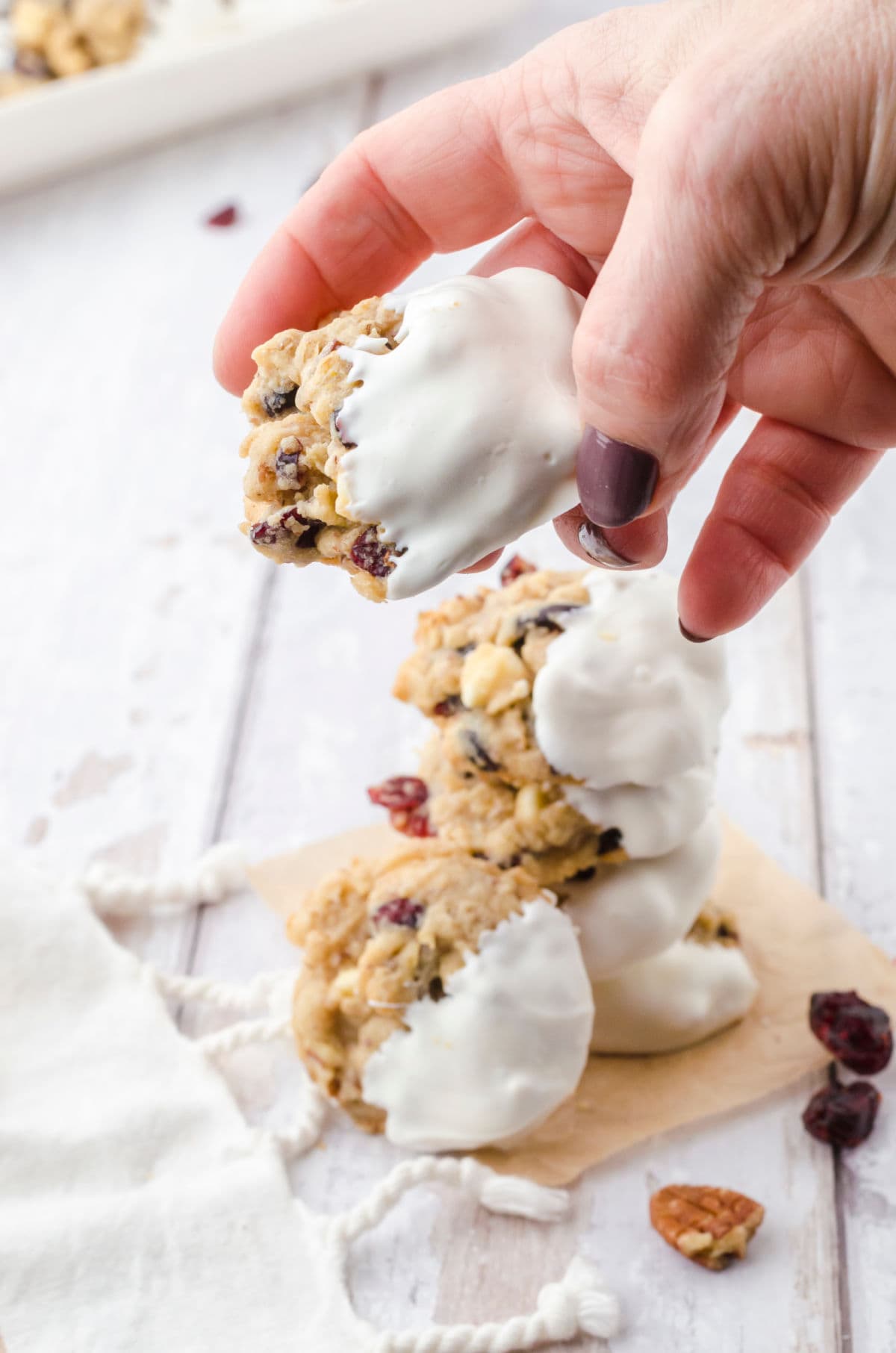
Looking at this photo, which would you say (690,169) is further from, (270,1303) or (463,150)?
(270,1303)

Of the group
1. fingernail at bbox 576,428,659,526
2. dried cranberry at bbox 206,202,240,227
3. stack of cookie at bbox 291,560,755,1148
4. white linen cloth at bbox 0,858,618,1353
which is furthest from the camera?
dried cranberry at bbox 206,202,240,227

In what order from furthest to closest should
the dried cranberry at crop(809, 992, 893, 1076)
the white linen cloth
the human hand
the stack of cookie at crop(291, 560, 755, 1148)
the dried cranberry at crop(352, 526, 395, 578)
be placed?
the dried cranberry at crop(809, 992, 893, 1076) → the stack of cookie at crop(291, 560, 755, 1148) → the white linen cloth → the dried cranberry at crop(352, 526, 395, 578) → the human hand

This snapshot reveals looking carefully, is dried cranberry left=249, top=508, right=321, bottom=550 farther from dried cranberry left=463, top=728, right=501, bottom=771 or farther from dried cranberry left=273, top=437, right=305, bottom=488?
dried cranberry left=463, top=728, right=501, bottom=771

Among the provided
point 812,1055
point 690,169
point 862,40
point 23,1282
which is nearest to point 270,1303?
point 23,1282

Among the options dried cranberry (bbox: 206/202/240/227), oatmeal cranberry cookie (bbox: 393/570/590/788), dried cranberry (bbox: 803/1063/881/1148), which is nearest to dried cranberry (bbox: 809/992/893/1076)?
dried cranberry (bbox: 803/1063/881/1148)

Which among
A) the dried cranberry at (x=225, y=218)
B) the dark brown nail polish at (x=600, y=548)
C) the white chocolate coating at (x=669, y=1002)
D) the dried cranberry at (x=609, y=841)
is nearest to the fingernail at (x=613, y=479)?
the dark brown nail polish at (x=600, y=548)

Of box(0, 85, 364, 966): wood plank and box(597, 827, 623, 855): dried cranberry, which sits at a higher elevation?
box(597, 827, 623, 855): dried cranberry
